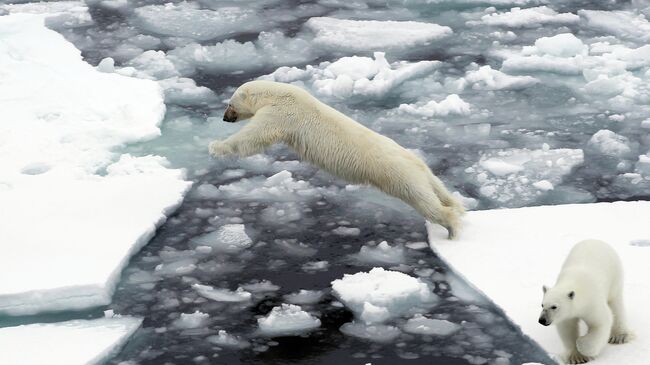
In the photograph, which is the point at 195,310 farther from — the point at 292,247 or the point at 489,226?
the point at 489,226

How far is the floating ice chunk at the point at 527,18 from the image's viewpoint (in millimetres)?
8719

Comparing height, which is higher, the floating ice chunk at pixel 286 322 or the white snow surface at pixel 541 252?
the white snow surface at pixel 541 252

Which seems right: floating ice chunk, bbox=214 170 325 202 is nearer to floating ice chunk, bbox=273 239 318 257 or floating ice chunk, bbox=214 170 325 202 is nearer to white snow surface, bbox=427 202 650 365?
floating ice chunk, bbox=273 239 318 257

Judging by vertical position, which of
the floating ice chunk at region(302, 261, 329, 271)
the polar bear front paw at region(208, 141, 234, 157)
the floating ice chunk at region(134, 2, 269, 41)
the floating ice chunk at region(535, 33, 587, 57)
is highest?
the floating ice chunk at region(134, 2, 269, 41)

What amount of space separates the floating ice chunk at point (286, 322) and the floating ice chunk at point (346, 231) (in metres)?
0.89

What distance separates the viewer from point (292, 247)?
5.16m

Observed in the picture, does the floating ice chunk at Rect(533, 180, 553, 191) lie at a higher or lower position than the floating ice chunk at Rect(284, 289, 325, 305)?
higher

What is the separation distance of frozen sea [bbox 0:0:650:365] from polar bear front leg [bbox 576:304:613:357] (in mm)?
229

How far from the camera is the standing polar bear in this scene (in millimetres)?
5180

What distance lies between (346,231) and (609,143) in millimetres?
1933

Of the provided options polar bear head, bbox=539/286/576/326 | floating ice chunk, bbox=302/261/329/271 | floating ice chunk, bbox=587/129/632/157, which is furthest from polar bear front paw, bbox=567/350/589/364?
floating ice chunk, bbox=587/129/632/157

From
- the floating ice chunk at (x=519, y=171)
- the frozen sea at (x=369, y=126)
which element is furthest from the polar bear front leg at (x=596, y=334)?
the floating ice chunk at (x=519, y=171)

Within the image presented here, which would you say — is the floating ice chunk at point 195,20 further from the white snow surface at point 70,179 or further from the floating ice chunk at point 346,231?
the floating ice chunk at point 346,231

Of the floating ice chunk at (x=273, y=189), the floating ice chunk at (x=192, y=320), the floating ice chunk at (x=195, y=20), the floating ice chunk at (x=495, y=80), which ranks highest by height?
the floating ice chunk at (x=195, y=20)
